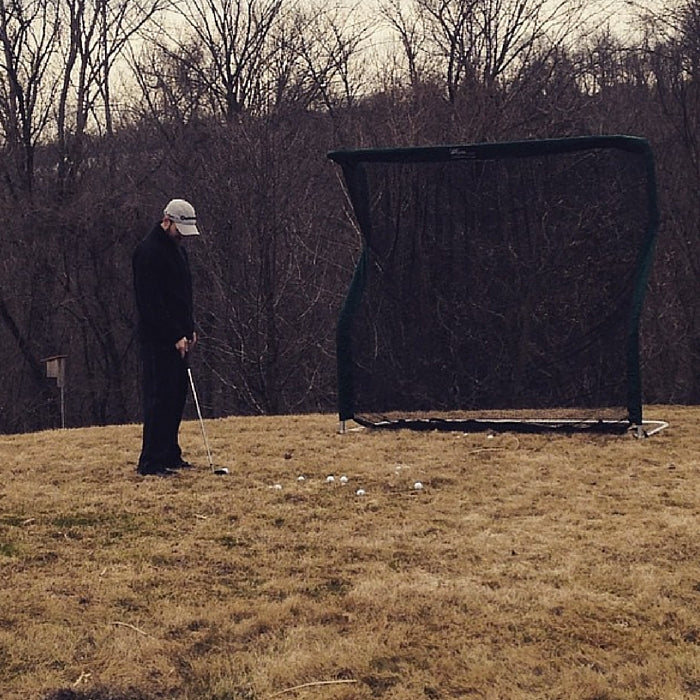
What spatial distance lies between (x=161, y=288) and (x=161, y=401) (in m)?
0.76

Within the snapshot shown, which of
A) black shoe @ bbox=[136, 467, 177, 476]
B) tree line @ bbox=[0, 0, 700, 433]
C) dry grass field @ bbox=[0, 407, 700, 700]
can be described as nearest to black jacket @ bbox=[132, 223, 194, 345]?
black shoe @ bbox=[136, 467, 177, 476]

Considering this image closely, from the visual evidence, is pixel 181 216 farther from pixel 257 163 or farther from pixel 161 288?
pixel 257 163

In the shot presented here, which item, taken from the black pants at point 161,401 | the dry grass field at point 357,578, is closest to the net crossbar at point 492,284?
the dry grass field at point 357,578

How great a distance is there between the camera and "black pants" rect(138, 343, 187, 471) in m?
6.69

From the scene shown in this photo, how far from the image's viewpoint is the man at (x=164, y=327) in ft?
21.5

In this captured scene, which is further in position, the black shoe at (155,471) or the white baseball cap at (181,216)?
the black shoe at (155,471)

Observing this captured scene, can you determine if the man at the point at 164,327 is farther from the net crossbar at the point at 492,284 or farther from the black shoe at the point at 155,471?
the net crossbar at the point at 492,284

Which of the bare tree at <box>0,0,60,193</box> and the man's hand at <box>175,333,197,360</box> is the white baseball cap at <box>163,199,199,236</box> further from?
the bare tree at <box>0,0,60,193</box>

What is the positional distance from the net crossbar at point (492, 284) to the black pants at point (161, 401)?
2.20 meters

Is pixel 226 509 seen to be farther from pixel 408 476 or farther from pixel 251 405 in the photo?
pixel 251 405

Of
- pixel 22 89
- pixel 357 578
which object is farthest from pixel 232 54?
pixel 357 578

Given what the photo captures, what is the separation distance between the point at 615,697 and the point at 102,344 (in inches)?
779

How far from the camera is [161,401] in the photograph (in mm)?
6695

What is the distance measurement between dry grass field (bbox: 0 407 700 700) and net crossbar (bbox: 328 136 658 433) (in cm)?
119
